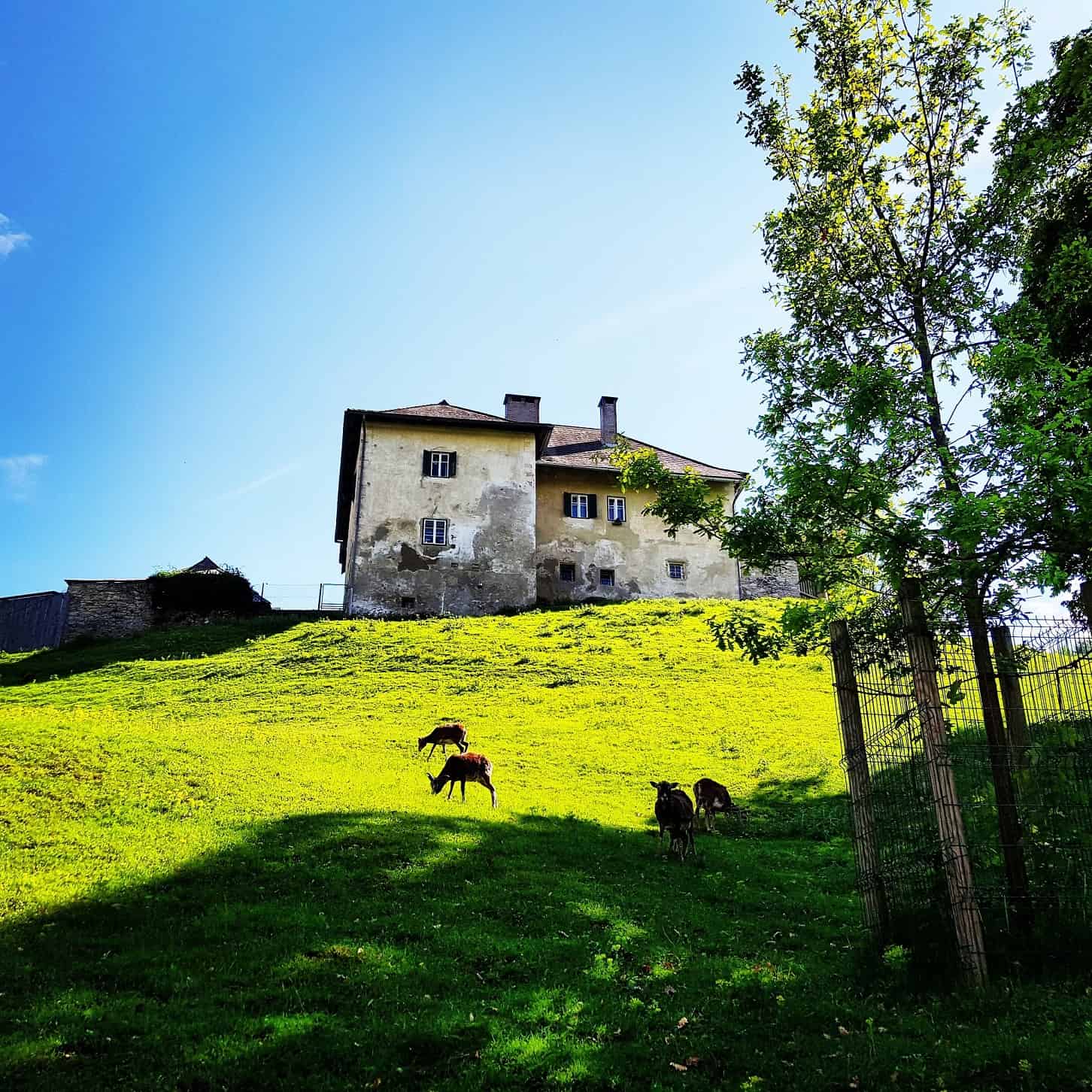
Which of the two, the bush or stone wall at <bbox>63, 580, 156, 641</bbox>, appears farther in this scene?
the bush

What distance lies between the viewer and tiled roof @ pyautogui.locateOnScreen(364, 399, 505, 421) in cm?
4306

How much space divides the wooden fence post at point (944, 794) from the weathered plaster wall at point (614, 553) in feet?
117

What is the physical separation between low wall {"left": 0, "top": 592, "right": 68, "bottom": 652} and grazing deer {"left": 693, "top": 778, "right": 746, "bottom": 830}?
35.5 metres

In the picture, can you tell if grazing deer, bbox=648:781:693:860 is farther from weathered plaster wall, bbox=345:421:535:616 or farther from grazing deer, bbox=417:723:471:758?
weathered plaster wall, bbox=345:421:535:616

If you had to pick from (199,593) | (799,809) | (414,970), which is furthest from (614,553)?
(414,970)

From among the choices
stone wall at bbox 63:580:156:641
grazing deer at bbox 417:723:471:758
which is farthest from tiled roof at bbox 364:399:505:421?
grazing deer at bbox 417:723:471:758

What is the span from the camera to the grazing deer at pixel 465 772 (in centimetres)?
1436

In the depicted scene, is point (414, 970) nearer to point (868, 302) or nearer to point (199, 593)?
point (868, 302)

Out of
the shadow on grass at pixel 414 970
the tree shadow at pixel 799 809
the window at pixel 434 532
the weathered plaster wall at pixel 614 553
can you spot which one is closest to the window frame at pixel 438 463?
the window at pixel 434 532

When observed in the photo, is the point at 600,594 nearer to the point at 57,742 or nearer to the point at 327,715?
the point at 327,715

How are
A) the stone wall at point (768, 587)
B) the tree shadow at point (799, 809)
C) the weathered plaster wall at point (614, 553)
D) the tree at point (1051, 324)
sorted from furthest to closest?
the stone wall at point (768, 587), the weathered plaster wall at point (614, 553), the tree shadow at point (799, 809), the tree at point (1051, 324)

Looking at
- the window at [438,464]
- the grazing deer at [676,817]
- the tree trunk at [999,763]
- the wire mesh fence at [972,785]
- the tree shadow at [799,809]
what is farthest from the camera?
the window at [438,464]

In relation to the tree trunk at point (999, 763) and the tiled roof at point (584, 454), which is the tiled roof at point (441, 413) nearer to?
the tiled roof at point (584, 454)

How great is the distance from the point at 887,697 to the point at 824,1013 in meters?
3.07
